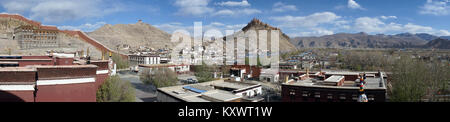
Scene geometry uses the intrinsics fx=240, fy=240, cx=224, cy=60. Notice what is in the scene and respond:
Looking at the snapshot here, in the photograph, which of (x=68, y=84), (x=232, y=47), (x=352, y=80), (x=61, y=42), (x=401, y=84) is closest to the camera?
(x=68, y=84)

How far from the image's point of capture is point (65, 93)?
4684mm

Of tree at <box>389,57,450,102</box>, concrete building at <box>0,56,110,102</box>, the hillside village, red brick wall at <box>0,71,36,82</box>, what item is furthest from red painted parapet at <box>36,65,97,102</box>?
tree at <box>389,57,450,102</box>

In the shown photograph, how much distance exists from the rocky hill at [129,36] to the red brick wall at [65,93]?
51.7 metres

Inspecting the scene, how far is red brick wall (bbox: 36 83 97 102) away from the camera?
4.53 meters

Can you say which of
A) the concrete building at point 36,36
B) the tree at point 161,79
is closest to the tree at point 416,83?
the tree at point 161,79

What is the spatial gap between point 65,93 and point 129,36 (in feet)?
221

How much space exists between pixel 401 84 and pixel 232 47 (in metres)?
51.6

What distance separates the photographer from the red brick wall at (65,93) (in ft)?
14.9

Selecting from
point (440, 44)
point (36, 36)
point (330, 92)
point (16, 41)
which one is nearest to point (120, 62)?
point (36, 36)

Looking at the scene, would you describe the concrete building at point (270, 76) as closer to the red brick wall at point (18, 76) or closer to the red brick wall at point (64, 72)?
the red brick wall at point (64, 72)

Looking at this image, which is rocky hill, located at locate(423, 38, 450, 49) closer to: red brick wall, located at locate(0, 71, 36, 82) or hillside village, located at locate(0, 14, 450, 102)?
hillside village, located at locate(0, 14, 450, 102)
